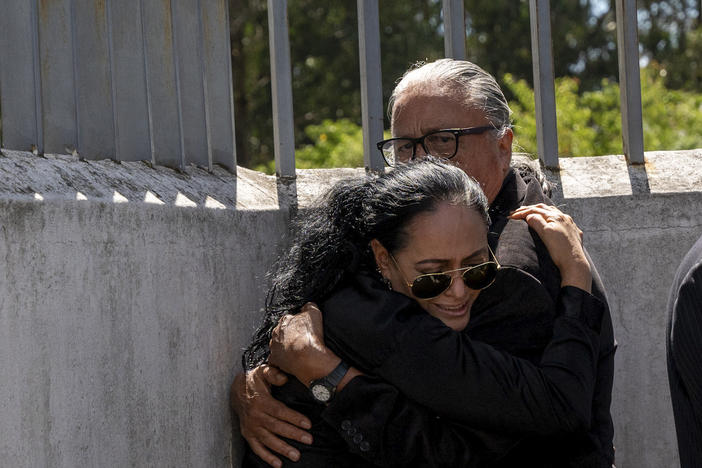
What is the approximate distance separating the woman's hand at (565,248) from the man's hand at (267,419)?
792 millimetres

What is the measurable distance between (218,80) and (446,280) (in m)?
1.51

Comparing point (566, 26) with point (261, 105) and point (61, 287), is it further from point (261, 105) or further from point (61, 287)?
point (61, 287)

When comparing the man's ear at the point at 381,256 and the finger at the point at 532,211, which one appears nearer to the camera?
the man's ear at the point at 381,256

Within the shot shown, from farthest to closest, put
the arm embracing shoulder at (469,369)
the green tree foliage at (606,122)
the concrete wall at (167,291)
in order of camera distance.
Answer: the green tree foliage at (606,122) → the arm embracing shoulder at (469,369) → the concrete wall at (167,291)

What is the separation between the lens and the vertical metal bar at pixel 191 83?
3.47 meters

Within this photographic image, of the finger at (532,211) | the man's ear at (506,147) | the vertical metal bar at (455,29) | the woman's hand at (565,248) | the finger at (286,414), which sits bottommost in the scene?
the finger at (286,414)

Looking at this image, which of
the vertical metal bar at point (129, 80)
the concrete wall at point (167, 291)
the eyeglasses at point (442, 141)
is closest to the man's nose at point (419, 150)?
the eyeglasses at point (442, 141)

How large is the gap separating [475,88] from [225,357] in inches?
45.2

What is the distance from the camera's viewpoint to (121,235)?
8.32 ft

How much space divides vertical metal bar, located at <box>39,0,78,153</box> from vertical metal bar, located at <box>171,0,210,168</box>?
0.66 meters

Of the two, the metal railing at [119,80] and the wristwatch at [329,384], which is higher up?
the metal railing at [119,80]

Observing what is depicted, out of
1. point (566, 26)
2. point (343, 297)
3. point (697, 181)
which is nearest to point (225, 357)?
point (343, 297)

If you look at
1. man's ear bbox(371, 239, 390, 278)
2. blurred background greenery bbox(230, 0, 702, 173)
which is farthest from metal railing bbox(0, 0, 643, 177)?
blurred background greenery bbox(230, 0, 702, 173)

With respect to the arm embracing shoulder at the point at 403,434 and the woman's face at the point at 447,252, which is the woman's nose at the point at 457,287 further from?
the arm embracing shoulder at the point at 403,434
